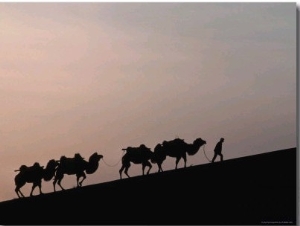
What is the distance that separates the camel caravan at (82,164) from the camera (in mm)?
27906

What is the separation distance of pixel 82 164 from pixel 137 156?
2.11 metres

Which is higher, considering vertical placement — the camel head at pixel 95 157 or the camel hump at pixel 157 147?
the camel hump at pixel 157 147

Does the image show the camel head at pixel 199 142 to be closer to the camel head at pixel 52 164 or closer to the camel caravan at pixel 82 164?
the camel caravan at pixel 82 164

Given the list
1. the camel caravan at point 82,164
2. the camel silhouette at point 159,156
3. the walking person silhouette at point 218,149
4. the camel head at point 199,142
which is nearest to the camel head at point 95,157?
the camel caravan at point 82,164

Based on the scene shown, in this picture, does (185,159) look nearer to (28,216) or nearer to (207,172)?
(207,172)

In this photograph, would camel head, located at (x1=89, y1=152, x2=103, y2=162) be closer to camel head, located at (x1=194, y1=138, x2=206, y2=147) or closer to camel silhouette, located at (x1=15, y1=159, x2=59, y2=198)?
camel silhouette, located at (x1=15, y1=159, x2=59, y2=198)

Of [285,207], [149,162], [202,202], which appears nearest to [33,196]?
[149,162]

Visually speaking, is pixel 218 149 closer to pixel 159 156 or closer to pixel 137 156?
pixel 159 156

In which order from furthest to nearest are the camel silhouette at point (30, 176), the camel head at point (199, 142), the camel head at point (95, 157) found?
the camel head at point (199, 142) < the camel head at point (95, 157) < the camel silhouette at point (30, 176)

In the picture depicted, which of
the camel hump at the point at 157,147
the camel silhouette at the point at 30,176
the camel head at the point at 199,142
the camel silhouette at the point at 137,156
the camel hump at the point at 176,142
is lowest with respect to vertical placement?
the camel silhouette at the point at 30,176

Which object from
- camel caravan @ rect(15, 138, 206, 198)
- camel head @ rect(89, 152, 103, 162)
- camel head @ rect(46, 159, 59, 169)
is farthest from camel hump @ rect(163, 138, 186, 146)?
camel head @ rect(46, 159, 59, 169)

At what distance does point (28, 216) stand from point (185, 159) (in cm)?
776

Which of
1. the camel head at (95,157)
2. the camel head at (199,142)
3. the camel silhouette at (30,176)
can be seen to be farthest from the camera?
the camel head at (199,142)

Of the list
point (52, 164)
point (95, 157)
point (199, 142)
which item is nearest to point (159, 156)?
point (199, 142)
